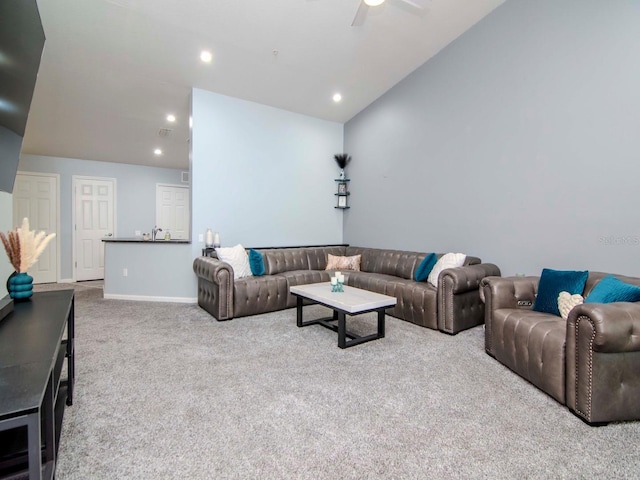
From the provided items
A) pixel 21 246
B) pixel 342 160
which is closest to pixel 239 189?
pixel 342 160

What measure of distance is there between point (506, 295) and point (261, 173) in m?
3.91

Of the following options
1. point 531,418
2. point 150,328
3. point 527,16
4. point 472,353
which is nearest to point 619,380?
point 531,418

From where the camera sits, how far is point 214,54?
3.85m

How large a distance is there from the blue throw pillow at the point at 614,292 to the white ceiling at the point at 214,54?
2.87m

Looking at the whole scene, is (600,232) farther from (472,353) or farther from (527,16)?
(527,16)

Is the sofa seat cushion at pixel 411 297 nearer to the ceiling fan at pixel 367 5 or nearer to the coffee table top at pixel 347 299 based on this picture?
the coffee table top at pixel 347 299

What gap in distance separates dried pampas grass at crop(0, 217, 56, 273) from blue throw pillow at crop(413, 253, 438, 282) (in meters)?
3.64

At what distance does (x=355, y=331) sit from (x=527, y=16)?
389 cm

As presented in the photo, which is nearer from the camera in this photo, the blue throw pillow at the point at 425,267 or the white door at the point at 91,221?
the blue throw pillow at the point at 425,267

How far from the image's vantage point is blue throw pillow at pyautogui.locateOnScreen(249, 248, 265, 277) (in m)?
4.41

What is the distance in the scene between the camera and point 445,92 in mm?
4273

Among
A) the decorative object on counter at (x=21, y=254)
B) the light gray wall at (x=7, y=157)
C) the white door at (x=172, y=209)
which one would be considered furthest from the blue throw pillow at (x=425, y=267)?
the white door at (x=172, y=209)

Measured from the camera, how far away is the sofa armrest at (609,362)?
1.76 m

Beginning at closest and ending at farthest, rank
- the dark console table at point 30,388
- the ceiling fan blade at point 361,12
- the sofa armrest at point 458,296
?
1. the dark console table at point 30,388
2. the ceiling fan blade at point 361,12
3. the sofa armrest at point 458,296
